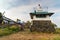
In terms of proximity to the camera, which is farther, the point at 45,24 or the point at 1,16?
the point at 1,16

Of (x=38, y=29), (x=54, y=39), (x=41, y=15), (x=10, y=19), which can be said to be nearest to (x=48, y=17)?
(x=41, y=15)

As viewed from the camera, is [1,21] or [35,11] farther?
[1,21]

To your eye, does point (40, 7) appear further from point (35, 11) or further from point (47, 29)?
point (47, 29)

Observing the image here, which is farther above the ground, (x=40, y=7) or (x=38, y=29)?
(x=40, y=7)

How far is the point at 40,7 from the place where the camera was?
32125 mm

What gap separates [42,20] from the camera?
103 feet

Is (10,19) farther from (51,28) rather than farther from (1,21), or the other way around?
(51,28)

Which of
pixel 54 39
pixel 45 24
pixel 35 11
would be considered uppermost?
pixel 35 11

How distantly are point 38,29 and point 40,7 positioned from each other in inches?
191

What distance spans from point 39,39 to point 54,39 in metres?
2.18

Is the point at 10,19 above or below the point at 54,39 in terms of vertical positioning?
above

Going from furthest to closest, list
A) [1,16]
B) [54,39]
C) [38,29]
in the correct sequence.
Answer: [1,16] → [38,29] → [54,39]

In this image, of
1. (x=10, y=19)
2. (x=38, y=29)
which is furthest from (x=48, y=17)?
(x=10, y=19)

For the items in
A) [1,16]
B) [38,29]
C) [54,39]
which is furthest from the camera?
[1,16]
